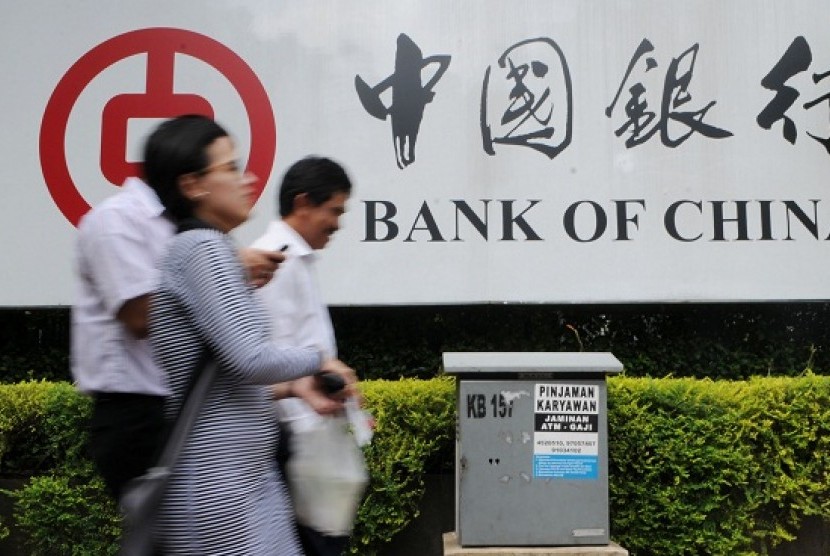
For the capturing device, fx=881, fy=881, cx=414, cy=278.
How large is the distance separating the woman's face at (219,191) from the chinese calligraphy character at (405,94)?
3317mm

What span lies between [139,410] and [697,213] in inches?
155

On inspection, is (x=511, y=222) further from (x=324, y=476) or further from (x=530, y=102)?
(x=324, y=476)

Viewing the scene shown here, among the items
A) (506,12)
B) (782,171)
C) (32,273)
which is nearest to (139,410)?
(32,273)

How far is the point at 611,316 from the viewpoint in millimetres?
5441

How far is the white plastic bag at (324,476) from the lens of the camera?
1951 mm

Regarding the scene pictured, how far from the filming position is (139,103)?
5184 millimetres

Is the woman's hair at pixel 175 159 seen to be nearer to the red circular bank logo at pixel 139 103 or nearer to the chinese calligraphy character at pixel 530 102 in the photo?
the red circular bank logo at pixel 139 103

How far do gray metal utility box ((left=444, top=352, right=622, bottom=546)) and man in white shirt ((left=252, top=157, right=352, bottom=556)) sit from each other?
1.18 m

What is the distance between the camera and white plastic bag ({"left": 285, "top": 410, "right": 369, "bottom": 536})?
195 cm

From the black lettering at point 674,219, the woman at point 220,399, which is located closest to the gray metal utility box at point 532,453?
the black lettering at point 674,219

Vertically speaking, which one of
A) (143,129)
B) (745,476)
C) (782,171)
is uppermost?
(143,129)

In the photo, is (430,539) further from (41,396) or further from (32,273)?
(32,273)

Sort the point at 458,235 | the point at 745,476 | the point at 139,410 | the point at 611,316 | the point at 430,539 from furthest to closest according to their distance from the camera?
the point at 611,316, the point at 458,235, the point at 430,539, the point at 745,476, the point at 139,410

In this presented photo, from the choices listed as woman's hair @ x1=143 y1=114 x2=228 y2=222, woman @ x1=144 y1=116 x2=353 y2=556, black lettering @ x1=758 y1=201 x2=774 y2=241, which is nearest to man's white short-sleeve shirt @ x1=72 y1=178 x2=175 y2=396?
woman's hair @ x1=143 y1=114 x2=228 y2=222
